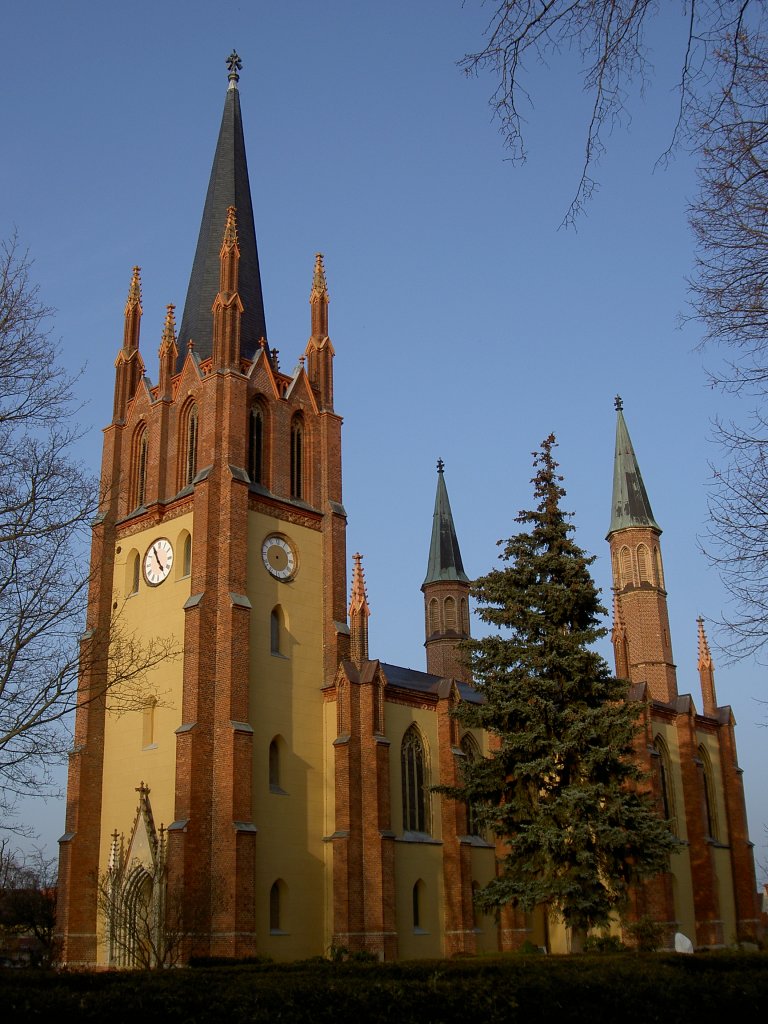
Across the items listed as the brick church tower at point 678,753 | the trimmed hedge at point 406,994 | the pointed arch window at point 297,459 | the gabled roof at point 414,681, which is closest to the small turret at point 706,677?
the brick church tower at point 678,753

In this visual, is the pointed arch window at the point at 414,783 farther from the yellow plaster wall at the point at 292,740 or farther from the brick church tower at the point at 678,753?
the brick church tower at the point at 678,753

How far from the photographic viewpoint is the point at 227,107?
1836 inches

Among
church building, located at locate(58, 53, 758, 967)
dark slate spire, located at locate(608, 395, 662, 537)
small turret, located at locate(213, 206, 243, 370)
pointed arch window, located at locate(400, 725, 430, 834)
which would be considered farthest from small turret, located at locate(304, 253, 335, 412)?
dark slate spire, located at locate(608, 395, 662, 537)

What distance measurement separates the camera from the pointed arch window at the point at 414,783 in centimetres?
3647

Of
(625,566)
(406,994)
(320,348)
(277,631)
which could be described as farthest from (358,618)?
(406,994)

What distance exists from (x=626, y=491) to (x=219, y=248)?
1012 inches

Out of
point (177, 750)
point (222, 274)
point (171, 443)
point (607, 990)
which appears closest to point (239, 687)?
point (177, 750)

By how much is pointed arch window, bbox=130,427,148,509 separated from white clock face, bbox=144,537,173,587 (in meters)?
2.52

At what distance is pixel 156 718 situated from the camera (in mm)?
34938

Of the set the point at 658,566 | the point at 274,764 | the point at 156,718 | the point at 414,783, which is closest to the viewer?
the point at 274,764

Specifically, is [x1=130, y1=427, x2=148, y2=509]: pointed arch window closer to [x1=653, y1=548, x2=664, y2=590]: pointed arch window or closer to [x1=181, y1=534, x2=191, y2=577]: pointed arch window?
[x1=181, y1=534, x2=191, y2=577]: pointed arch window

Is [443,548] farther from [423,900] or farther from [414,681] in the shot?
[423,900]

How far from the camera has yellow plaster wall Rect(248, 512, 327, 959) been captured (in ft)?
108

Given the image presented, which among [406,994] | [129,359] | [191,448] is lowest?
[406,994]
